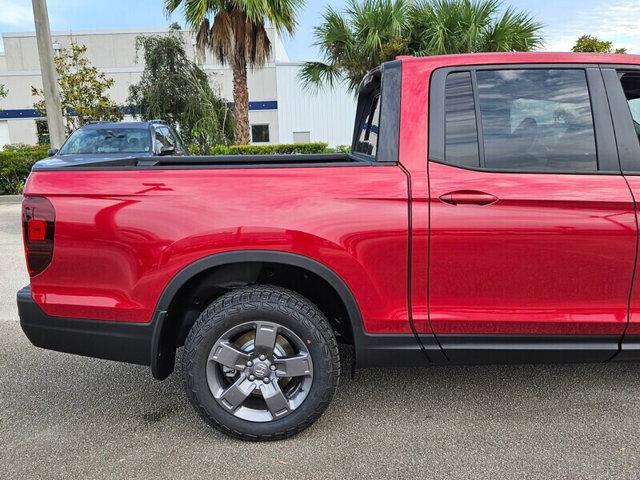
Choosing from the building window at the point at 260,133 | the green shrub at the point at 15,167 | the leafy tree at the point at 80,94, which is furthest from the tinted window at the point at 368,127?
the building window at the point at 260,133

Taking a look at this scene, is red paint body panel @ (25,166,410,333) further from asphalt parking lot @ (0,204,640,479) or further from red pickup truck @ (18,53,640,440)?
asphalt parking lot @ (0,204,640,479)

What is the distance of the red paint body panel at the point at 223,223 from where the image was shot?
2266 mm

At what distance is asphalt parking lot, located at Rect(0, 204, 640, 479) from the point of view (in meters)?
2.28

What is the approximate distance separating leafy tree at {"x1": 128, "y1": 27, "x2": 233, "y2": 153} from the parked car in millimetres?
8907

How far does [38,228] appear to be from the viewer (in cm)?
233

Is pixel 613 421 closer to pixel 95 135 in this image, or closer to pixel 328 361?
pixel 328 361

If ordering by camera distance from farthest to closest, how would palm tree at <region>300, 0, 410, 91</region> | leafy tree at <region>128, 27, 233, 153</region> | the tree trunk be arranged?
leafy tree at <region>128, 27, 233, 153</region> → the tree trunk → palm tree at <region>300, 0, 410, 91</region>

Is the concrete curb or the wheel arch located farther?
the concrete curb

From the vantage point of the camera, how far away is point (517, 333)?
237 centimetres

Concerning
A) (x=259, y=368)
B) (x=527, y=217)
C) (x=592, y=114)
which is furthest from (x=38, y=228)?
(x=592, y=114)

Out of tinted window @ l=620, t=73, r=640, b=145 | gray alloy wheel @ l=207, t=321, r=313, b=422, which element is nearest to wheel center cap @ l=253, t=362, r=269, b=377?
gray alloy wheel @ l=207, t=321, r=313, b=422

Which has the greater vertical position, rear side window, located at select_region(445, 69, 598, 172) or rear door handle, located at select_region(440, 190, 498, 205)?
rear side window, located at select_region(445, 69, 598, 172)

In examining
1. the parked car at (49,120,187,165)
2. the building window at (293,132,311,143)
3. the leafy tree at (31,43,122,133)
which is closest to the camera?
the parked car at (49,120,187,165)

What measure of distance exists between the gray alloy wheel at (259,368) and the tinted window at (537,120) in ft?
4.25
